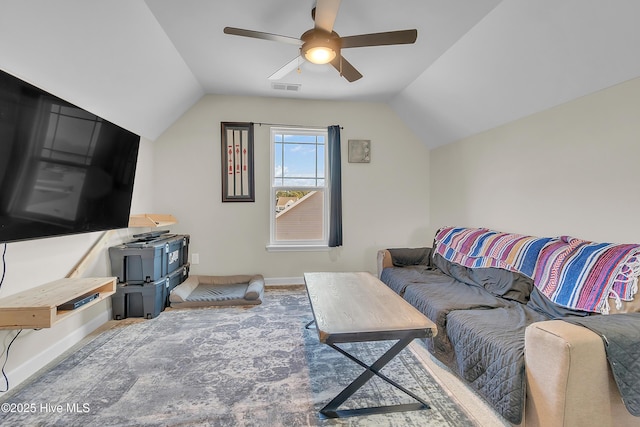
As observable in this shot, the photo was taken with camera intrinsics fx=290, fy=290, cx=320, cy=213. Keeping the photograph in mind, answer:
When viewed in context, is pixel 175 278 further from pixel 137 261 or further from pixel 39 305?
pixel 39 305

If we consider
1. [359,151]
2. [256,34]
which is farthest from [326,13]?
[359,151]

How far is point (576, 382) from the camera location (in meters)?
1.19

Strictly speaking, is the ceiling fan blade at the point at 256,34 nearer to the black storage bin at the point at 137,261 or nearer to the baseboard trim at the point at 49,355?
the black storage bin at the point at 137,261

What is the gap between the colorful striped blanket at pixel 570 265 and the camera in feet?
5.32

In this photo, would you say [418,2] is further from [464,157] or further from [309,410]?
[309,410]

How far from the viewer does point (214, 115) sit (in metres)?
3.80

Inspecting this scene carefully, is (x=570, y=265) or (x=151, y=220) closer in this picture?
(x=570, y=265)

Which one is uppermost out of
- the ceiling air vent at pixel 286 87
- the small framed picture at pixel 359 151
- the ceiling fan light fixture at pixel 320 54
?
the ceiling air vent at pixel 286 87

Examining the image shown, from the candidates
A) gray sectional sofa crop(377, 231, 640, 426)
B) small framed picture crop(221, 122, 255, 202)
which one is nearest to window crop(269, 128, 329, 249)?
small framed picture crop(221, 122, 255, 202)

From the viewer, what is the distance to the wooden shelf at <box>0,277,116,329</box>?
1509mm

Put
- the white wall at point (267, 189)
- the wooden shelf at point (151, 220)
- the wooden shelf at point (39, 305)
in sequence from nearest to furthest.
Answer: the wooden shelf at point (39, 305), the wooden shelf at point (151, 220), the white wall at point (267, 189)

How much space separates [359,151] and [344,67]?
1.88m

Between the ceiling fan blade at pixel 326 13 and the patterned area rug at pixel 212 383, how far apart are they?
2.23 meters

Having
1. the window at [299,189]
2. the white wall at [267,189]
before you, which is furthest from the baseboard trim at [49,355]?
the window at [299,189]
